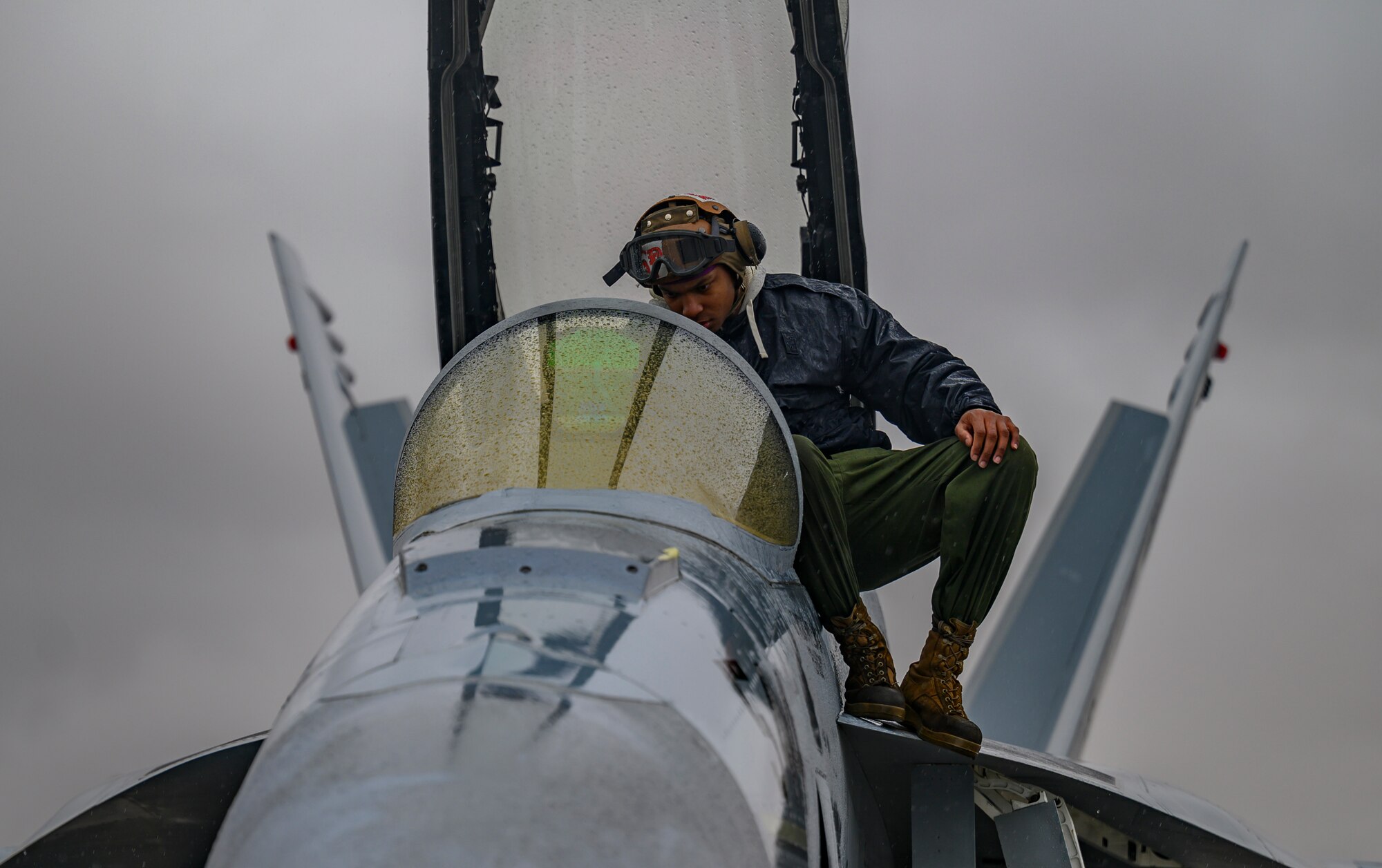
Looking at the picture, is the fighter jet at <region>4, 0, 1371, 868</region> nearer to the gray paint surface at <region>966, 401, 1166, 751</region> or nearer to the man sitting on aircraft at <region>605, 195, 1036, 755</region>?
the man sitting on aircraft at <region>605, 195, 1036, 755</region>

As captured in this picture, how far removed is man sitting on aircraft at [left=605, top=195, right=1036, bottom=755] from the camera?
340 centimetres

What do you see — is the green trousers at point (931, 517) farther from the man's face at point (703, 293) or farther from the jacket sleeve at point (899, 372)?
the man's face at point (703, 293)

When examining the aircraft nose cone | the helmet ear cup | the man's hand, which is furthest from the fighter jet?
the helmet ear cup

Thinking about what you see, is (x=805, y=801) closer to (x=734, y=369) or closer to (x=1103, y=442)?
(x=734, y=369)

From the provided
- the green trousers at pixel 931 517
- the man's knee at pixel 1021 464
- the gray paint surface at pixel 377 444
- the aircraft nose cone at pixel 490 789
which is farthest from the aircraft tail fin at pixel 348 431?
the aircraft nose cone at pixel 490 789

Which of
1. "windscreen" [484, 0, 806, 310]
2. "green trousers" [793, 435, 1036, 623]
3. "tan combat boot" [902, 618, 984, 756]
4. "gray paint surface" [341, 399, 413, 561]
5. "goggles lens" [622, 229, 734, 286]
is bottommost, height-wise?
"gray paint surface" [341, 399, 413, 561]

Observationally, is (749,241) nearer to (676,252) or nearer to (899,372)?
(676,252)

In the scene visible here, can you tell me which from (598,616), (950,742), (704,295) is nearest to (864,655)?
(950,742)

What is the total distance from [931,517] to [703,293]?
0.99 metres

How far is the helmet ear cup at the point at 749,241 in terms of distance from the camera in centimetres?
407

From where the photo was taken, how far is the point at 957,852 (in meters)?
3.07

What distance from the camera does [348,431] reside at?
8523 millimetres

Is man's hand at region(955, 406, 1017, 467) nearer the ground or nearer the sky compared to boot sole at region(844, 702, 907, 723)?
nearer the sky

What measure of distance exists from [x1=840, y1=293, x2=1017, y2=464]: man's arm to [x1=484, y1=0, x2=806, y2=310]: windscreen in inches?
54.0
